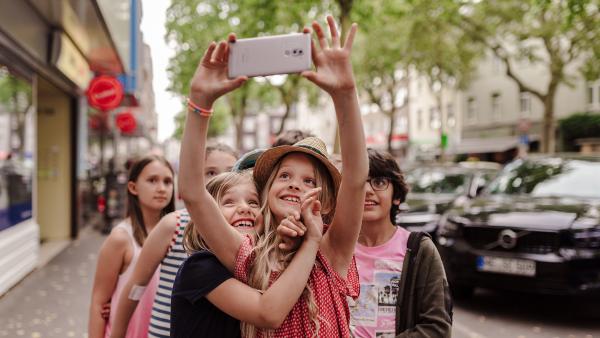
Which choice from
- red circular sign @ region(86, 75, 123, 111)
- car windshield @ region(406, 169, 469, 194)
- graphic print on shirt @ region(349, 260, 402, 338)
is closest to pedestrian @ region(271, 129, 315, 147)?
graphic print on shirt @ region(349, 260, 402, 338)

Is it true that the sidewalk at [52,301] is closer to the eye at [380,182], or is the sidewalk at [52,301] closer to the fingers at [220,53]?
the eye at [380,182]

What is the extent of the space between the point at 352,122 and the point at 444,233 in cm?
573

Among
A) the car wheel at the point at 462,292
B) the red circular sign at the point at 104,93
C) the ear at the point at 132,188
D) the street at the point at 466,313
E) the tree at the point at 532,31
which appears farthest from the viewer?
the tree at the point at 532,31

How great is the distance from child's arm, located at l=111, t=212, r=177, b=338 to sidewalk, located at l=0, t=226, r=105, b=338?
150 inches

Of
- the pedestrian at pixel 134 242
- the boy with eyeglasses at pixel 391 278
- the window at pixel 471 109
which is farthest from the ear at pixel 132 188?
the window at pixel 471 109

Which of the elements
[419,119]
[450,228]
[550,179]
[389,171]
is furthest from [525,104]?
[389,171]

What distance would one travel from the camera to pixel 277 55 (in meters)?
1.55

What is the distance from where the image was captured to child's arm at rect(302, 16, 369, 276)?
1.65m

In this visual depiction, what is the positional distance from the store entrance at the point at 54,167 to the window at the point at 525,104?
3090cm

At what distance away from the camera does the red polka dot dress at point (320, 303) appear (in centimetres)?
173

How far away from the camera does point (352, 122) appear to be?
179cm

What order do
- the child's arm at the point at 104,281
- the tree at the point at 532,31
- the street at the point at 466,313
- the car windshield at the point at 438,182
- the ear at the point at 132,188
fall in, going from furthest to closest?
1. the tree at the point at 532,31
2. the car windshield at the point at 438,182
3. the street at the point at 466,313
4. the ear at the point at 132,188
5. the child's arm at the point at 104,281

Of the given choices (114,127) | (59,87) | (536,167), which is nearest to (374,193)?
(536,167)

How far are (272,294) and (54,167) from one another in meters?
11.9
